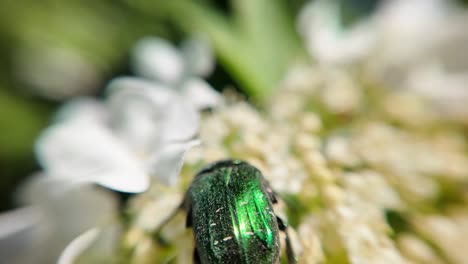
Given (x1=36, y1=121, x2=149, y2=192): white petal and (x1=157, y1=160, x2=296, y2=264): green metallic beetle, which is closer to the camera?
(x1=157, y1=160, x2=296, y2=264): green metallic beetle

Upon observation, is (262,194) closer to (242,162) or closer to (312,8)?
(242,162)

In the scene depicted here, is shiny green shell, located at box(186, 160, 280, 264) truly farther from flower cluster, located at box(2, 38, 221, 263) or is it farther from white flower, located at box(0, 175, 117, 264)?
white flower, located at box(0, 175, 117, 264)

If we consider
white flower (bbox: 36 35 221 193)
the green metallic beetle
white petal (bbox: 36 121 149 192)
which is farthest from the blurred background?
the green metallic beetle

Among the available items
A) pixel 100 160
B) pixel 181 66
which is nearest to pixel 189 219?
pixel 100 160

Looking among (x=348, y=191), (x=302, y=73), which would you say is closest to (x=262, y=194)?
(x=348, y=191)

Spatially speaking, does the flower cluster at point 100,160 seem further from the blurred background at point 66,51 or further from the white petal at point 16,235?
the blurred background at point 66,51

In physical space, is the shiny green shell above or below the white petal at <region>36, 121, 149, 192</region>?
below

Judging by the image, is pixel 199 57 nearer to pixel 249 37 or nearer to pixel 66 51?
pixel 249 37
